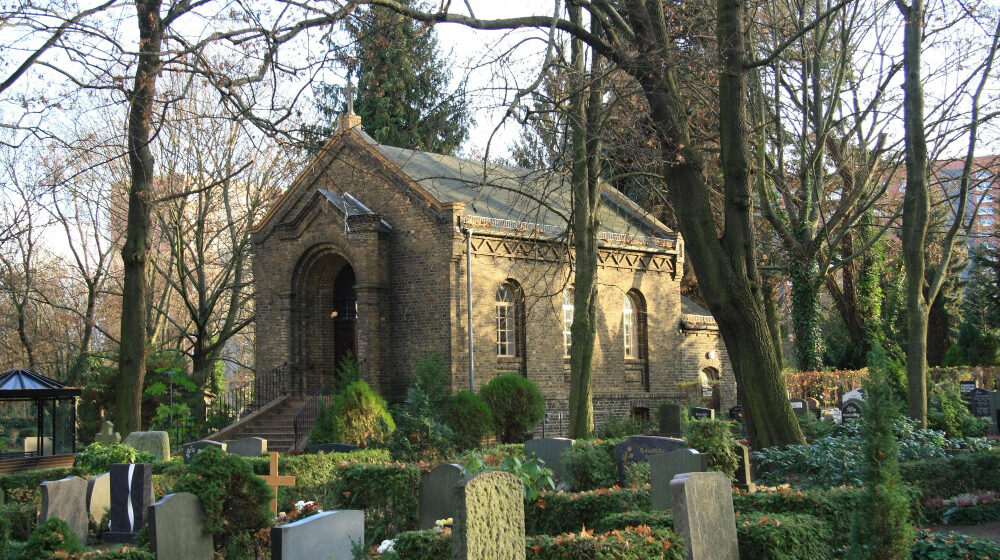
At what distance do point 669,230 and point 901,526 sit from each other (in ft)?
82.0

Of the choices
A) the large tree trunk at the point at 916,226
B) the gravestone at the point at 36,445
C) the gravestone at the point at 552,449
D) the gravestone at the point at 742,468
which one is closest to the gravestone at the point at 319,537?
the gravestone at the point at 742,468

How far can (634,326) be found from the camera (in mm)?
31266

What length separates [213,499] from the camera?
920 cm

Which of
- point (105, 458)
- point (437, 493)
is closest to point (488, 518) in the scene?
point (437, 493)

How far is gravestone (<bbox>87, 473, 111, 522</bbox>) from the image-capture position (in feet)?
45.8

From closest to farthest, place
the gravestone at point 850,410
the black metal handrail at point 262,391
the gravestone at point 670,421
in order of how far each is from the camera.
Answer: the gravestone at point 670,421 < the gravestone at point 850,410 < the black metal handrail at point 262,391

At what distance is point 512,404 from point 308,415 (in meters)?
5.58

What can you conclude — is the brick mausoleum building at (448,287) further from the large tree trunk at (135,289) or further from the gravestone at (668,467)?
the gravestone at (668,467)

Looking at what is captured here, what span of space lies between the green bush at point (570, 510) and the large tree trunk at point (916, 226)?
8.59 metres

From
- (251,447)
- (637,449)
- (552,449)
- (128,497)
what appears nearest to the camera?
(128,497)

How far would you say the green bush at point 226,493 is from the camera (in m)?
9.22

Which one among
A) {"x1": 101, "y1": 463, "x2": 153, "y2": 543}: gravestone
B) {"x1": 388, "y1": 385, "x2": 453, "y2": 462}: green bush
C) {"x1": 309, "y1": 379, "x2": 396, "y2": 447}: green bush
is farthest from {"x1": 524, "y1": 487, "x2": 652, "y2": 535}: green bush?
{"x1": 309, "y1": 379, "x2": 396, "y2": 447}: green bush

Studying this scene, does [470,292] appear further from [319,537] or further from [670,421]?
[319,537]

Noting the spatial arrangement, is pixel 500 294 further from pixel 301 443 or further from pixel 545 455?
pixel 545 455
